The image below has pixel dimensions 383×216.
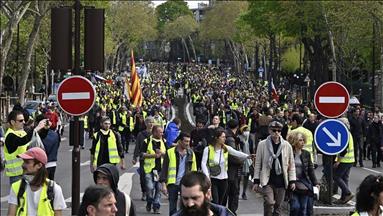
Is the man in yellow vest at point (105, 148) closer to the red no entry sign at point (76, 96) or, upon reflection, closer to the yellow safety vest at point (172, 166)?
the yellow safety vest at point (172, 166)

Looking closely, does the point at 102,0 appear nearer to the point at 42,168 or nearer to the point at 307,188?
the point at 307,188

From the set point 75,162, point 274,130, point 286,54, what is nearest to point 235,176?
point 274,130

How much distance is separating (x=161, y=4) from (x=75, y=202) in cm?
19009

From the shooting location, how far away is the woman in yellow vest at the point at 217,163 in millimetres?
12008

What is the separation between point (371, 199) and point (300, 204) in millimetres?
5617

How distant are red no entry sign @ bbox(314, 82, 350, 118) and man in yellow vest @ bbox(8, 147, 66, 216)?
270 inches

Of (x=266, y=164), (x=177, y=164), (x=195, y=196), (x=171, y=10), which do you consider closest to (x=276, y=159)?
(x=266, y=164)

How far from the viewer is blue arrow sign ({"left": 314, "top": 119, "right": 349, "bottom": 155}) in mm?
12688

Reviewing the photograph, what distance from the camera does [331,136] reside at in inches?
502

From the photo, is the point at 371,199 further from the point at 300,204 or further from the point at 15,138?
the point at 15,138

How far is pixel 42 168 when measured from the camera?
6.97 m

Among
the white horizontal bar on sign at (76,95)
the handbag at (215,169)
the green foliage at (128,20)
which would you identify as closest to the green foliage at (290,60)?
the green foliage at (128,20)

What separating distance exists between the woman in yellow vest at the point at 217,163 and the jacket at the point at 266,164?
0.71m

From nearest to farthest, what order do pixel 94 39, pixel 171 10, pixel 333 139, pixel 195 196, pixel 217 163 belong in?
pixel 195 196 → pixel 94 39 → pixel 217 163 → pixel 333 139 → pixel 171 10
